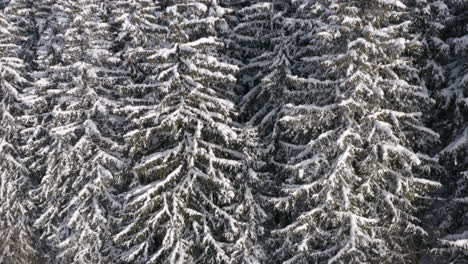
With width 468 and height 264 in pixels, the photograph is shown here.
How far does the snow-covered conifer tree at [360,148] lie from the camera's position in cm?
1833

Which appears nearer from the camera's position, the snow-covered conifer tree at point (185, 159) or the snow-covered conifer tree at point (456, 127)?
the snow-covered conifer tree at point (456, 127)

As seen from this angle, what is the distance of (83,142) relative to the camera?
23.8 m

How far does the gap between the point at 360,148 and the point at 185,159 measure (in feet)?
21.4

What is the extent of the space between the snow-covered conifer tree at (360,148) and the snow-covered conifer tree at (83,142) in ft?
28.1

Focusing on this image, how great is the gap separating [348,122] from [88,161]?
461 inches

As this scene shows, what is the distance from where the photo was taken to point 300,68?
73.3ft

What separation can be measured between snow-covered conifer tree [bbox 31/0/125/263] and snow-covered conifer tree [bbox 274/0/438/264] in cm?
856

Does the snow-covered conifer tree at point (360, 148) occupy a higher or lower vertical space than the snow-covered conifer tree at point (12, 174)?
higher

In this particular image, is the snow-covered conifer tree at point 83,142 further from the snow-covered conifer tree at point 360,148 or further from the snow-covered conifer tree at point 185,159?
the snow-covered conifer tree at point 360,148

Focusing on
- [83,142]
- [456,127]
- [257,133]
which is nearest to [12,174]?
[83,142]

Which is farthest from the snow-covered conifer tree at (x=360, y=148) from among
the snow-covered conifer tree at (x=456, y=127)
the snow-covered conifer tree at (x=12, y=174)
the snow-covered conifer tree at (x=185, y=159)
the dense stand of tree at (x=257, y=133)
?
the snow-covered conifer tree at (x=12, y=174)

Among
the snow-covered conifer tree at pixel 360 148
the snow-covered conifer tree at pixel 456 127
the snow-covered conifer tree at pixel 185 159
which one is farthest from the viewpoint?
the snow-covered conifer tree at pixel 185 159

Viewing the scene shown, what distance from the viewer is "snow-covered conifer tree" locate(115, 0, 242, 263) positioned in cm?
2030

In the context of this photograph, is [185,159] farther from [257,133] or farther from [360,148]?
[360,148]
